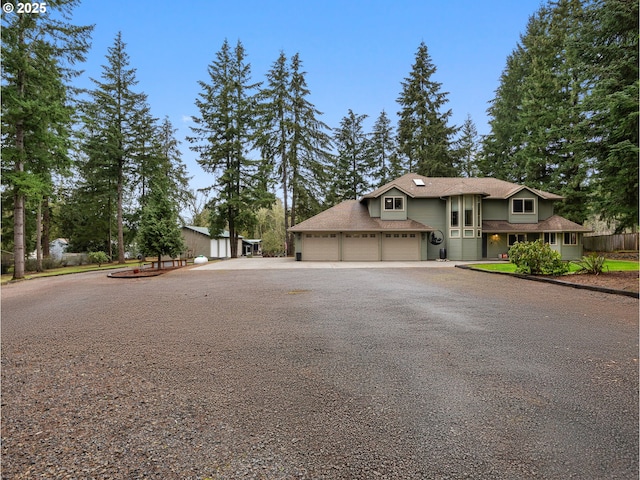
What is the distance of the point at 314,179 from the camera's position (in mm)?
31172

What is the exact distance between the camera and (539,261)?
1152cm

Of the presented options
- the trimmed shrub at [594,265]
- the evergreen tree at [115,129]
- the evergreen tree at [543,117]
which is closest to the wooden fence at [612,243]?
the evergreen tree at [543,117]

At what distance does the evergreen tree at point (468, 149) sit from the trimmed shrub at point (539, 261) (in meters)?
24.9

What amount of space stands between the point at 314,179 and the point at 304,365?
28.5 m

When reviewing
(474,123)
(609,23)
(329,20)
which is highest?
(474,123)

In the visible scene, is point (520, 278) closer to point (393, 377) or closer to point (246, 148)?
point (393, 377)

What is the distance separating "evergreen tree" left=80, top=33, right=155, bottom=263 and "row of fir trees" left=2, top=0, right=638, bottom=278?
9 centimetres

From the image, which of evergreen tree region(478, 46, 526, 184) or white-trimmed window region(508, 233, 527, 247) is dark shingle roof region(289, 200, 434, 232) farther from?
evergreen tree region(478, 46, 526, 184)

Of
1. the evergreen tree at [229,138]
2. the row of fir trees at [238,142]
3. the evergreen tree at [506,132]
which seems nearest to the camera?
the row of fir trees at [238,142]

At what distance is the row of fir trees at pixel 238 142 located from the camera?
Result: 53.1 feet

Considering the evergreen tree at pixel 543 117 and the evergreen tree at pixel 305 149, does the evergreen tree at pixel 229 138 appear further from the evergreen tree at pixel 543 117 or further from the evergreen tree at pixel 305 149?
the evergreen tree at pixel 543 117

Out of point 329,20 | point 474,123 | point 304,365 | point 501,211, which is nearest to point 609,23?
point 329,20

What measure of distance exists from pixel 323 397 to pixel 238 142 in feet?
93.4

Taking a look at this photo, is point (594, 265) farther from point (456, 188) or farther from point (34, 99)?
point (34, 99)
